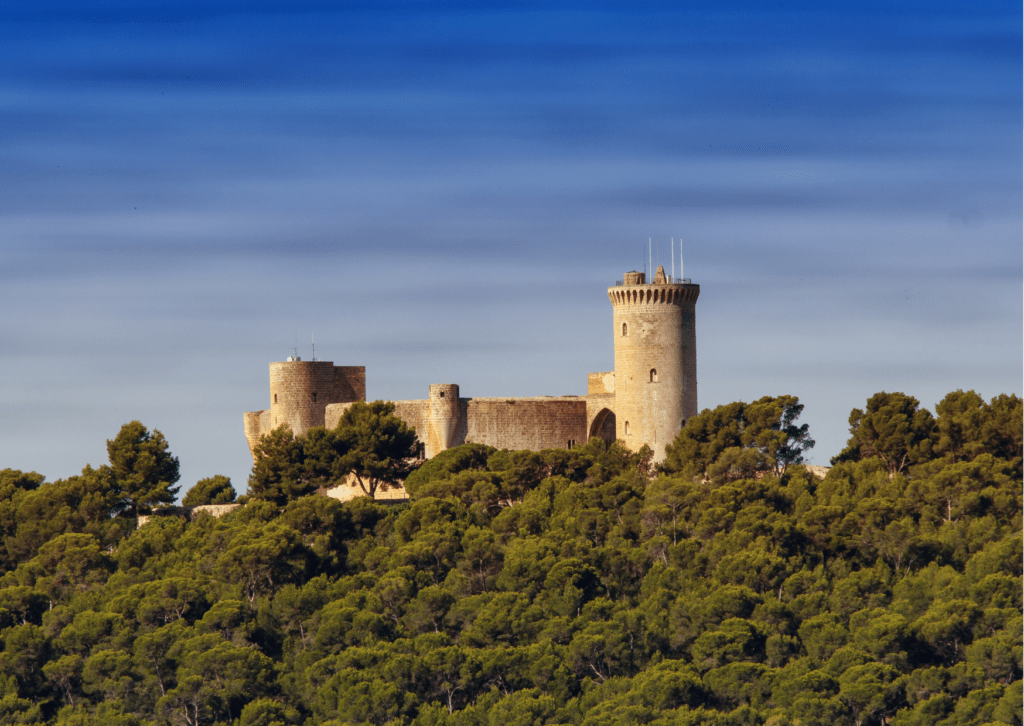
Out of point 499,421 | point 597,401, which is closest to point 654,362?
point 597,401

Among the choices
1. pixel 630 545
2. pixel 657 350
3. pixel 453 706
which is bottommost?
pixel 453 706

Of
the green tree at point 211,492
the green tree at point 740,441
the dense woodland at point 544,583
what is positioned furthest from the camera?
the green tree at point 211,492

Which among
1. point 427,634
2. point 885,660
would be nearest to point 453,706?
point 427,634

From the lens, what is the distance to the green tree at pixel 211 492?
179 ft

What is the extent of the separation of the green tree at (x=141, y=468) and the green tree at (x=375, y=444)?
4.57 meters

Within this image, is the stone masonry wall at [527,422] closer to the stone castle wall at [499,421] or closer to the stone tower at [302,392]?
the stone castle wall at [499,421]

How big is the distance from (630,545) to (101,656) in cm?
1259

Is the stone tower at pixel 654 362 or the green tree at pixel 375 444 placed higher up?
the stone tower at pixel 654 362

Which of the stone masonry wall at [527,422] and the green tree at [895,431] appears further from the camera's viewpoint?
the stone masonry wall at [527,422]

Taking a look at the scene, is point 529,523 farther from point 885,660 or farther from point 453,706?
point 885,660

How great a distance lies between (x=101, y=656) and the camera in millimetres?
42500

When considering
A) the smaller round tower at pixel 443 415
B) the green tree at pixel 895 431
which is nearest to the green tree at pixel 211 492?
the smaller round tower at pixel 443 415

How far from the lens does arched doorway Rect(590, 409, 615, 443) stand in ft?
173

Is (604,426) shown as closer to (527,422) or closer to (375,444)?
(527,422)
